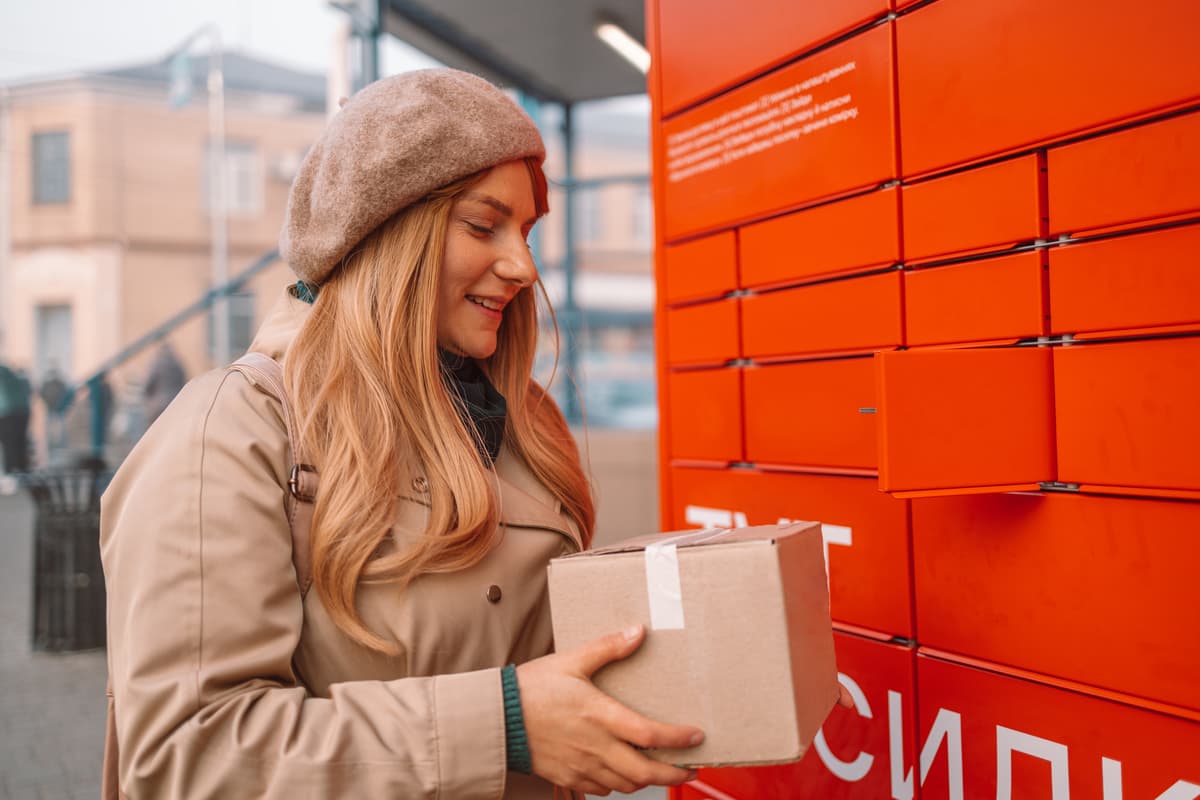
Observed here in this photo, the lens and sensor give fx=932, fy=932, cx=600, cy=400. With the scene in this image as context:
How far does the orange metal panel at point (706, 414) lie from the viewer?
2.09m

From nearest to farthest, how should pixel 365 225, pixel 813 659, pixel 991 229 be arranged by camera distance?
pixel 813 659 < pixel 365 225 < pixel 991 229

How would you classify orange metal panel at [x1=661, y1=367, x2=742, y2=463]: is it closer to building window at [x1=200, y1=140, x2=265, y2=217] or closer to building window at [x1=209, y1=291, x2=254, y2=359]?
building window at [x1=209, y1=291, x2=254, y2=359]

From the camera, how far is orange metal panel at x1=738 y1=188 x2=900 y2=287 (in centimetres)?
170

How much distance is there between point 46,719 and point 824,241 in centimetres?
419

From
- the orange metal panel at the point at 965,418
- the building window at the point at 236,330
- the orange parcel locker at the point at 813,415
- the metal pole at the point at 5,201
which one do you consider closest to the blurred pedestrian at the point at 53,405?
the metal pole at the point at 5,201

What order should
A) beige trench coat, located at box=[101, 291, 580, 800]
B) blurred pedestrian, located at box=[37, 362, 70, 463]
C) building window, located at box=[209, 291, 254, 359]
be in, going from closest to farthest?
beige trench coat, located at box=[101, 291, 580, 800], blurred pedestrian, located at box=[37, 362, 70, 463], building window, located at box=[209, 291, 254, 359]

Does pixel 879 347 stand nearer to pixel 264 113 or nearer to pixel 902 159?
pixel 902 159

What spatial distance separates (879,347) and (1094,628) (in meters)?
0.59

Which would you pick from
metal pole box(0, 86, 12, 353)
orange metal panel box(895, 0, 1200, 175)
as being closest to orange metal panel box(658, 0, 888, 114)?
orange metal panel box(895, 0, 1200, 175)

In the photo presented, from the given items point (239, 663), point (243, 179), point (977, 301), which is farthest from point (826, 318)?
point (243, 179)

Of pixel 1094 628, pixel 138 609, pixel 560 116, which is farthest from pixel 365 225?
pixel 560 116

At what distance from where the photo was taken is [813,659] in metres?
1.22

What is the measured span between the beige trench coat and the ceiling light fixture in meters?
5.27

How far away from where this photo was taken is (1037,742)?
4.86ft
